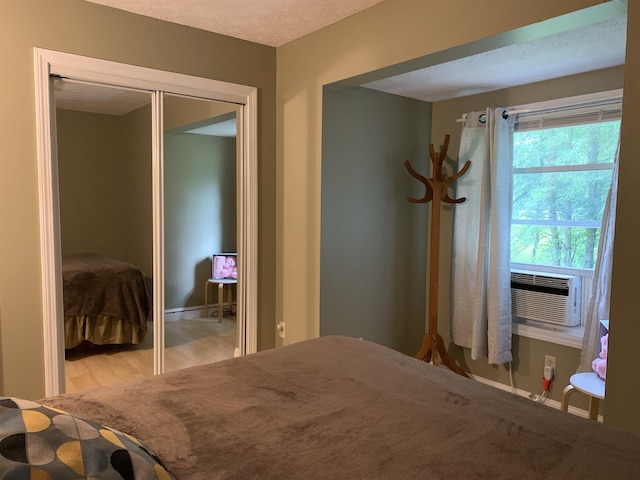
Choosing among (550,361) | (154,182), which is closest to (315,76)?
(154,182)

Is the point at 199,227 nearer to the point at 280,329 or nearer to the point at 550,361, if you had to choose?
the point at 280,329

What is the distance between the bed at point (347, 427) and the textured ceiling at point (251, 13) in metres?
1.86

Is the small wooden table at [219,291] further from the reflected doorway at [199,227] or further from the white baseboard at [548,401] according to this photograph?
the white baseboard at [548,401]

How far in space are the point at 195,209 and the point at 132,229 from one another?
40 cm

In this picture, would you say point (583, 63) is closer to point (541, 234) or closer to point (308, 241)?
point (541, 234)

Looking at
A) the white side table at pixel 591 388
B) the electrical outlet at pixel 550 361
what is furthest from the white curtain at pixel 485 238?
the white side table at pixel 591 388

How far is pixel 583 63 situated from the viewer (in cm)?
295

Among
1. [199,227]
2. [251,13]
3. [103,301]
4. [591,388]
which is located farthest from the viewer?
[199,227]

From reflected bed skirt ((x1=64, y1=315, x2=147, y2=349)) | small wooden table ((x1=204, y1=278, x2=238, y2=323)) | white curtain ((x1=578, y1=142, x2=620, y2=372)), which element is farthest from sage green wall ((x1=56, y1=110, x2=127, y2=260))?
white curtain ((x1=578, y1=142, x2=620, y2=372))

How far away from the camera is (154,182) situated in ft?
9.94

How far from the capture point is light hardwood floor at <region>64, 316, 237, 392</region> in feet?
9.36

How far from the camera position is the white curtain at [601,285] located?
2.88 m

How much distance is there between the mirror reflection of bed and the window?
2.02m

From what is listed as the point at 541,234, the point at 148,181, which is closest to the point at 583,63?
the point at 541,234
